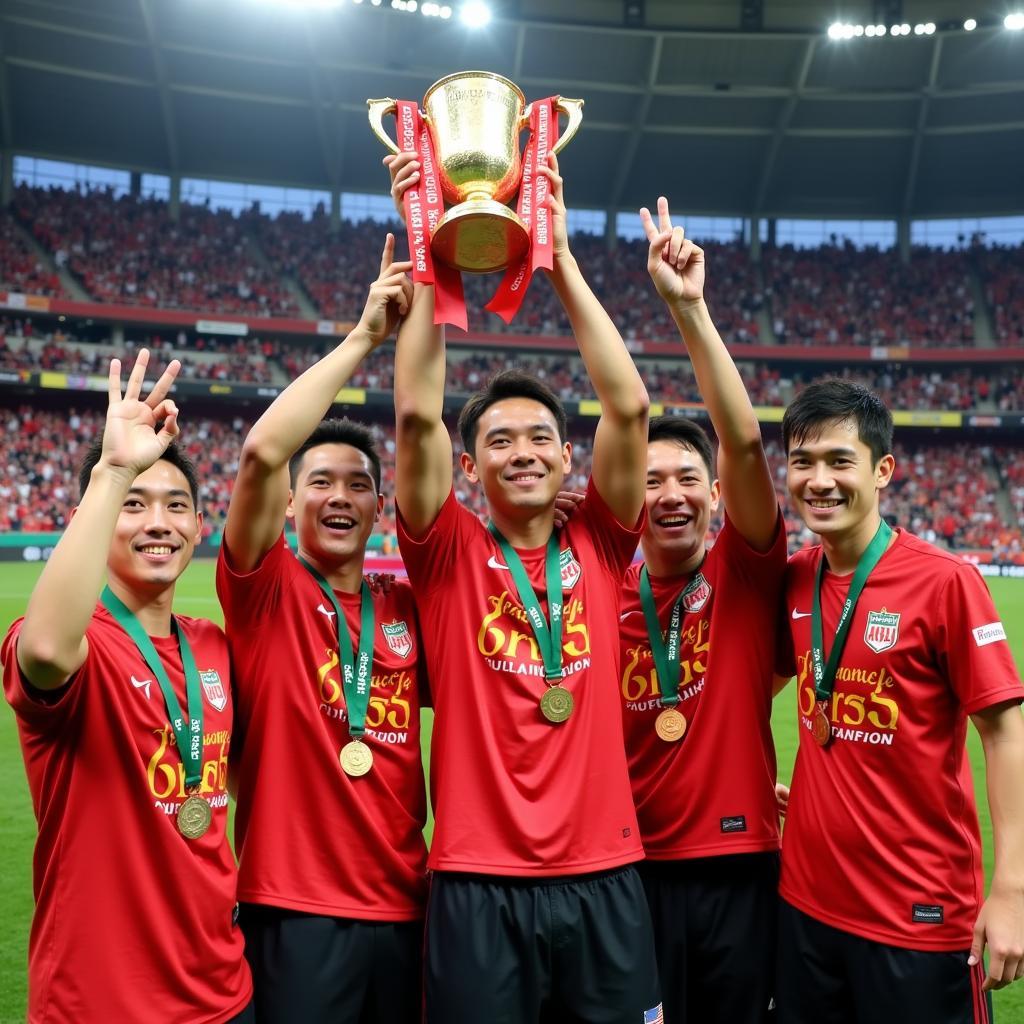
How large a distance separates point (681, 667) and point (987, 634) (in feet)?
2.99

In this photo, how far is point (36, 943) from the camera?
2156mm

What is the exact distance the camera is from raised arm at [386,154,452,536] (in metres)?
2.53

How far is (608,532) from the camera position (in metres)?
2.80

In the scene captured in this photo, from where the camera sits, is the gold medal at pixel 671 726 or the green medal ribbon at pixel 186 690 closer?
the green medal ribbon at pixel 186 690

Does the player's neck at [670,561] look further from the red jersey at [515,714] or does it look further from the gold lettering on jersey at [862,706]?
the gold lettering on jersey at [862,706]

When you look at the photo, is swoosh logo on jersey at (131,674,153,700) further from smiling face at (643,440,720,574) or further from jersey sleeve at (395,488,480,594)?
smiling face at (643,440,720,574)

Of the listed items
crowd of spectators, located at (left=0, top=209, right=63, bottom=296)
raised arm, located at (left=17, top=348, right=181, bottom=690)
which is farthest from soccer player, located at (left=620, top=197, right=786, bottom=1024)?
crowd of spectators, located at (left=0, top=209, right=63, bottom=296)

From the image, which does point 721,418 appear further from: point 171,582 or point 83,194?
point 83,194

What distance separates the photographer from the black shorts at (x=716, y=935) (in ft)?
8.73

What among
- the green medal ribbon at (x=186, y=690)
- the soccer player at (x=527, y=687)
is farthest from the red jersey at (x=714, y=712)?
the green medal ribbon at (x=186, y=690)

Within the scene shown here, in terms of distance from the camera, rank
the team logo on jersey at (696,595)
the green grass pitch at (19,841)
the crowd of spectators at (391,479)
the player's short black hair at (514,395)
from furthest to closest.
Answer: the crowd of spectators at (391,479) < the green grass pitch at (19,841) < the team logo on jersey at (696,595) < the player's short black hair at (514,395)

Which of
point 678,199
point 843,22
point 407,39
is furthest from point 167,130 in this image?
point 843,22

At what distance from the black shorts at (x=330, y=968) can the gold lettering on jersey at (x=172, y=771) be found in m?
0.38

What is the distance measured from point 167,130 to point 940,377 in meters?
30.0
